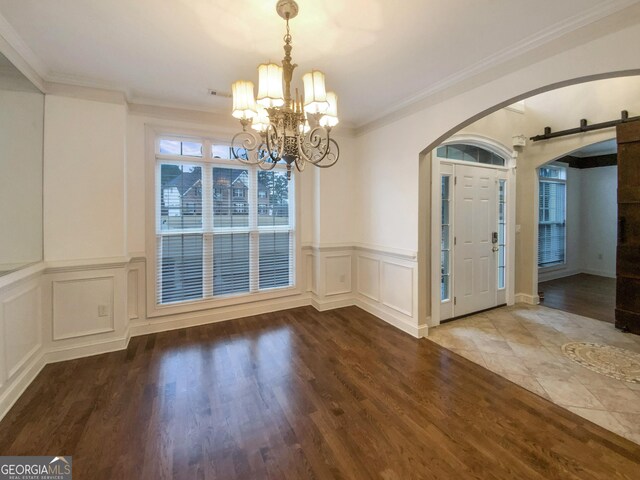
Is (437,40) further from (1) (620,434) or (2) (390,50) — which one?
(1) (620,434)

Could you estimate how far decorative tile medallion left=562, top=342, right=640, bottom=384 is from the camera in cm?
256

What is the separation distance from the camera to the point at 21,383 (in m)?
2.32

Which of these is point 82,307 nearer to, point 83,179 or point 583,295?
point 83,179

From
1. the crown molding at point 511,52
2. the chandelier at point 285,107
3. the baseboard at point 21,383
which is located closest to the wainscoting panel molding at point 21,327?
the baseboard at point 21,383

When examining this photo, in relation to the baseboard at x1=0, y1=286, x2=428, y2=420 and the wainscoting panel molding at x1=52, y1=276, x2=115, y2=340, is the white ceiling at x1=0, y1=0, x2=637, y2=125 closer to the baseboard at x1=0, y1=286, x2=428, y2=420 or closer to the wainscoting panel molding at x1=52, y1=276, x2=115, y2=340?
the wainscoting panel molding at x1=52, y1=276, x2=115, y2=340

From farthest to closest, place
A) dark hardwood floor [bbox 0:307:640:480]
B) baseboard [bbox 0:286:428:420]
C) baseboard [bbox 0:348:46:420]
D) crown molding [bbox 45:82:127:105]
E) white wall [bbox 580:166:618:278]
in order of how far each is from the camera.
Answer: white wall [bbox 580:166:618:278]
crown molding [bbox 45:82:127:105]
baseboard [bbox 0:286:428:420]
baseboard [bbox 0:348:46:420]
dark hardwood floor [bbox 0:307:640:480]

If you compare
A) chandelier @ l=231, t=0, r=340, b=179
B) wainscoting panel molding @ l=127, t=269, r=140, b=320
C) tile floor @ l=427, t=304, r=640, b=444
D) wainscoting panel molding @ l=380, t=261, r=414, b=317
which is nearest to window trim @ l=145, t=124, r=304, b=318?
wainscoting panel molding @ l=127, t=269, r=140, b=320

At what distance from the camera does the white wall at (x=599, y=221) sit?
21.3ft

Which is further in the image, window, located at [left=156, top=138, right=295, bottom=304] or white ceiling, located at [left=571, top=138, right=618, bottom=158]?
white ceiling, located at [left=571, top=138, right=618, bottom=158]

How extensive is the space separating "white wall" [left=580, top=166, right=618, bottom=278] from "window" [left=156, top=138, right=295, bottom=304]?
24.3 feet

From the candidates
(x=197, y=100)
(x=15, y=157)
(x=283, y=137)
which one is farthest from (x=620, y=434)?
(x=15, y=157)

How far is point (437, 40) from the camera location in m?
2.22

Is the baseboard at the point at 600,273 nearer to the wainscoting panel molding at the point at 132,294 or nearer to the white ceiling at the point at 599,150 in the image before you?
the white ceiling at the point at 599,150

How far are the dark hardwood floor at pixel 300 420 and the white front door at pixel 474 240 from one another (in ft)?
4.43
